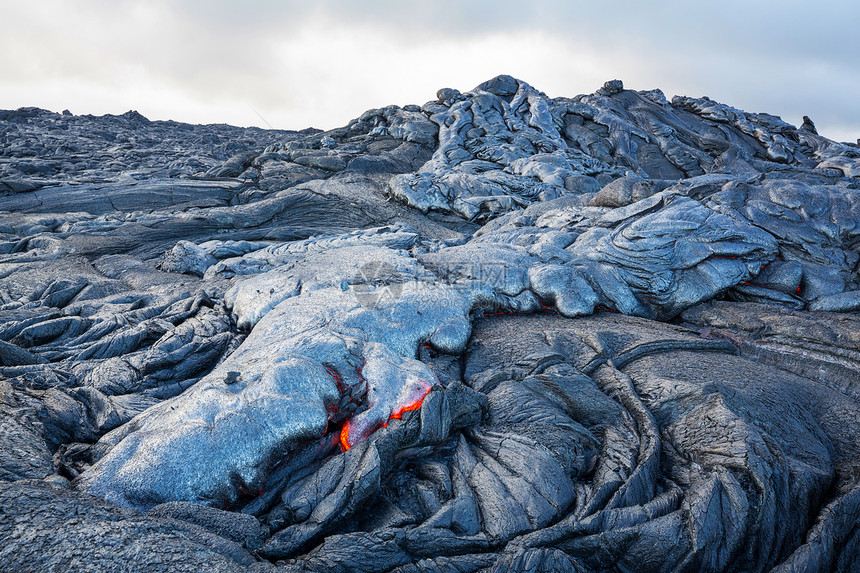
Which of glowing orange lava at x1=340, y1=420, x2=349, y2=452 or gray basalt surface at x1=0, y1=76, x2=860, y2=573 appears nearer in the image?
gray basalt surface at x1=0, y1=76, x2=860, y2=573

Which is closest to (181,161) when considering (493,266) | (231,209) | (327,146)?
(327,146)

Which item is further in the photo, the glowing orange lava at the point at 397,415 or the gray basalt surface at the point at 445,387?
the glowing orange lava at the point at 397,415

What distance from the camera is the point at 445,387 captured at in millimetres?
4965

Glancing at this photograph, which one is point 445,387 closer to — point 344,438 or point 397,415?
point 397,415

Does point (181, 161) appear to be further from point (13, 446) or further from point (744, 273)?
point (744, 273)

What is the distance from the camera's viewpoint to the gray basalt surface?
3279 millimetres

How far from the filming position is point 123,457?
376 centimetres

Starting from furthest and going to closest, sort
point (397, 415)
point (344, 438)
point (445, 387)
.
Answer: point (445, 387) → point (397, 415) → point (344, 438)

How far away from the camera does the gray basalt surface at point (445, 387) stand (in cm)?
328

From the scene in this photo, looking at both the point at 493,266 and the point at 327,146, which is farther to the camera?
the point at 327,146

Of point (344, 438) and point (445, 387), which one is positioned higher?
point (445, 387)

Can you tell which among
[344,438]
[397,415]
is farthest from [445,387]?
[344,438]

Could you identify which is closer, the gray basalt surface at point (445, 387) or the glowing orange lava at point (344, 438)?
the gray basalt surface at point (445, 387)

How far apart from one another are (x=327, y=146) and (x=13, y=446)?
16.5 meters
